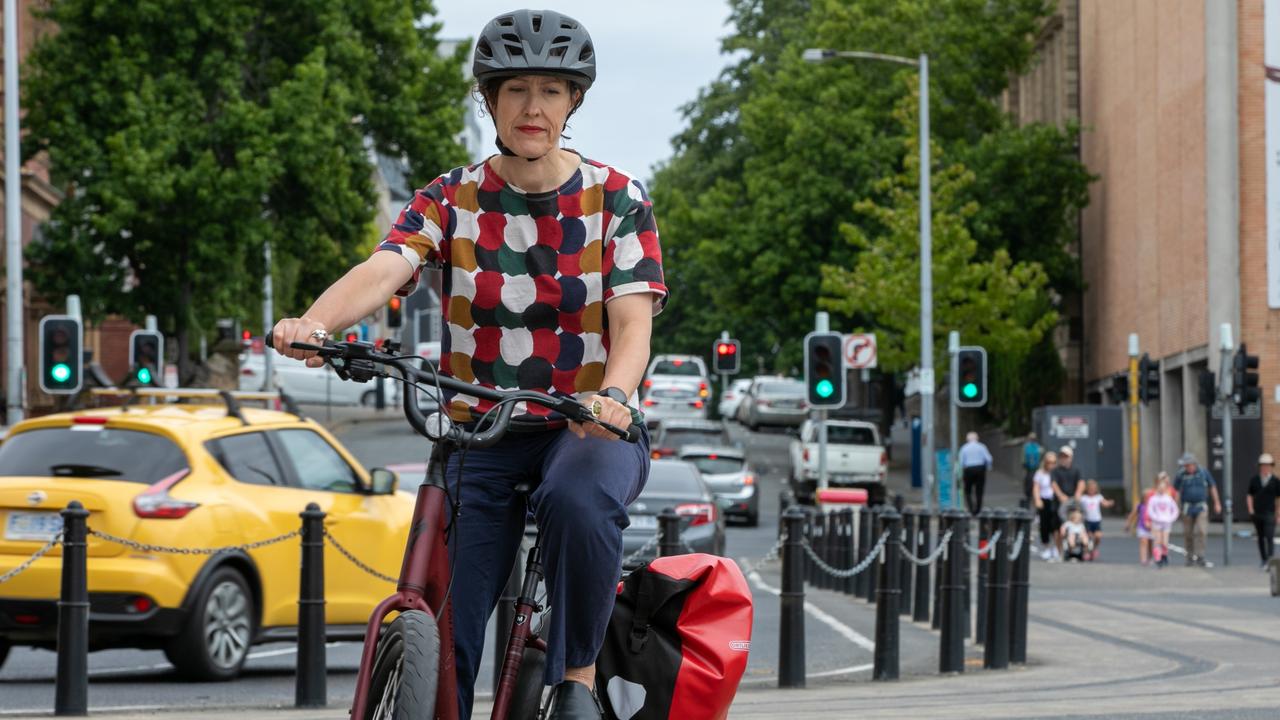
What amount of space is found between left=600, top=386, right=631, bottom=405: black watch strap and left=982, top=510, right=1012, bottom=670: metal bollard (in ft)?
31.6

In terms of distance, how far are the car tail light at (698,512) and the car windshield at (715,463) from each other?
16.3m

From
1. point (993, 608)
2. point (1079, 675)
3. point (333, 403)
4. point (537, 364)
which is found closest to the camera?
point (537, 364)

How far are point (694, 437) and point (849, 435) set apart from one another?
15.4 ft

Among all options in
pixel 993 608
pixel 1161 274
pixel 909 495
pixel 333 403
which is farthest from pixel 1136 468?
pixel 333 403

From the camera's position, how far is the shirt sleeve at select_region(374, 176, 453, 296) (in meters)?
4.96

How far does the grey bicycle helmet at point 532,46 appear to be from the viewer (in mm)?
4918

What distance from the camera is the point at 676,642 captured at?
525 cm

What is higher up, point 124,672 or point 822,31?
point 822,31

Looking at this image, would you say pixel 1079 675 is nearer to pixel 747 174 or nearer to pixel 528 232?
pixel 528 232

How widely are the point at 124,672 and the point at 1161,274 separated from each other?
119 feet

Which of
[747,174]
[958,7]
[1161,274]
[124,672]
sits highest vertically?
[958,7]

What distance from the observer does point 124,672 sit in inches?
523

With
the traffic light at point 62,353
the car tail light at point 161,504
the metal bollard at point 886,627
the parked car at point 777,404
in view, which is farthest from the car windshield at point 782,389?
the car tail light at point 161,504

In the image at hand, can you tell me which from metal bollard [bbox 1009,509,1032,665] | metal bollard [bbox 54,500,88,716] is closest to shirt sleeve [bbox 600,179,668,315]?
metal bollard [bbox 54,500,88,716]
